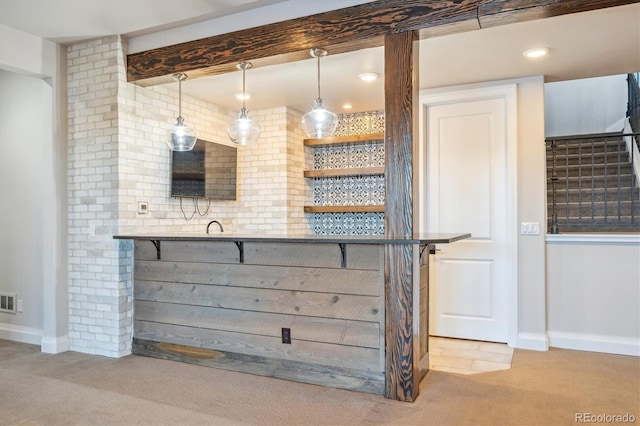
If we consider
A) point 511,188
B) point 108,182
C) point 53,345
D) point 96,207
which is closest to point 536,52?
point 511,188

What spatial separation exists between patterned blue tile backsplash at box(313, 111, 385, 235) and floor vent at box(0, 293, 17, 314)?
3.27 meters

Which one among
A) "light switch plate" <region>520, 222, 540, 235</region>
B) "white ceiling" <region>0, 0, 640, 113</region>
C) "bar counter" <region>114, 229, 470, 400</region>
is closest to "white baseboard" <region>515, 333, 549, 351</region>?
"light switch plate" <region>520, 222, 540, 235</region>

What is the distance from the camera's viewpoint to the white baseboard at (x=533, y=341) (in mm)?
3940

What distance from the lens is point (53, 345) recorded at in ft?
12.6

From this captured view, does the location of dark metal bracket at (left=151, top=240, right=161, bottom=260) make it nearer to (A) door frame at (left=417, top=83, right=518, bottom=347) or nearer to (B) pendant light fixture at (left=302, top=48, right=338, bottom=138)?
(B) pendant light fixture at (left=302, top=48, right=338, bottom=138)

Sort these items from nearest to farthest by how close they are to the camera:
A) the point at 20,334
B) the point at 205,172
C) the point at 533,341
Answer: the point at 533,341 → the point at 20,334 → the point at 205,172

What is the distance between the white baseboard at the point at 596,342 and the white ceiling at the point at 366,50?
2.34 metres

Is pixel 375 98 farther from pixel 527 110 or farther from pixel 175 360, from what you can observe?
pixel 175 360

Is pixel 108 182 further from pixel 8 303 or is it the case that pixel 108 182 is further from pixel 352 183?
pixel 352 183

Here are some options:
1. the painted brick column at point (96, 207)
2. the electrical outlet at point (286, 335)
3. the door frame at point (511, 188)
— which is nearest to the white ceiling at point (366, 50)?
the door frame at point (511, 188)

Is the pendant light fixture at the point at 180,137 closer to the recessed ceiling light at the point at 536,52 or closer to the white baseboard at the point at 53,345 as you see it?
the white baseboard at the point at 53,345

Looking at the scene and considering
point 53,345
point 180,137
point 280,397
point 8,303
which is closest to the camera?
point 280,397

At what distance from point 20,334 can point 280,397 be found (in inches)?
117

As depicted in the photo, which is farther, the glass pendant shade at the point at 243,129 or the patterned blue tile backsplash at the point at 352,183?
the patterned blue tile backsplash at the point at 352,183
